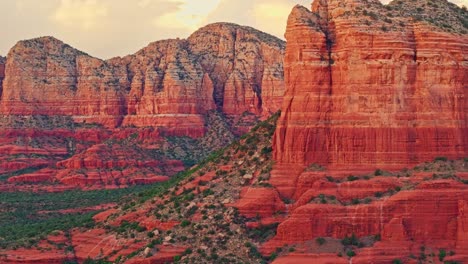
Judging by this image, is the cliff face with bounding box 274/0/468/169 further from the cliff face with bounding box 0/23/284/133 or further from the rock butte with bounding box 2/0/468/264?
the cliff face with bounding box 0/23/284/133

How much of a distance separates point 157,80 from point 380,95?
93.0m

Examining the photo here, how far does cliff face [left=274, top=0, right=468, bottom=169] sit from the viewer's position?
88.5m

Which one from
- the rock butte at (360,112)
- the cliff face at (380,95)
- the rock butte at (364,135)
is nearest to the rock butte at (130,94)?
the rock butte at (364,135)

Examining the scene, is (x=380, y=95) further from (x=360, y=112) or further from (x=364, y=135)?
(x=364, y=135)

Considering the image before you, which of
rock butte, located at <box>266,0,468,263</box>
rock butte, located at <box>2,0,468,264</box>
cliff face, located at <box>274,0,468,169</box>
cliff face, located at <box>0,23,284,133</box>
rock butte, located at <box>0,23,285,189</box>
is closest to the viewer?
rock butte, located at <box>2,0,468,264</box>

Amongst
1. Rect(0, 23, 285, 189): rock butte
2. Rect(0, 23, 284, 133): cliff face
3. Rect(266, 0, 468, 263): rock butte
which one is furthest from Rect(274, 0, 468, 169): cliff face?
Rect(0, 23, 284, 133): cliff face

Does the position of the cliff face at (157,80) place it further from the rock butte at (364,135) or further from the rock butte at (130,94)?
the rock butte at (364,135)

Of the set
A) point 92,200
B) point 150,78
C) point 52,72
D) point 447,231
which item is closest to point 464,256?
point 447,231

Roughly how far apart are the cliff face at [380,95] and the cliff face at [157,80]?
82474 mm

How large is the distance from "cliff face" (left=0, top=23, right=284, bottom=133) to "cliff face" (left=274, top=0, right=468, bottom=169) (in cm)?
8247

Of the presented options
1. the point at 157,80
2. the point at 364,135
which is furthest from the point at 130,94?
the point at 364,135

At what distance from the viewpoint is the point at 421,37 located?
293ft

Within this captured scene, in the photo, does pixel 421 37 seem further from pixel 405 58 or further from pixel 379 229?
pixel 379 229

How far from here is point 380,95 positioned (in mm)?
88562
